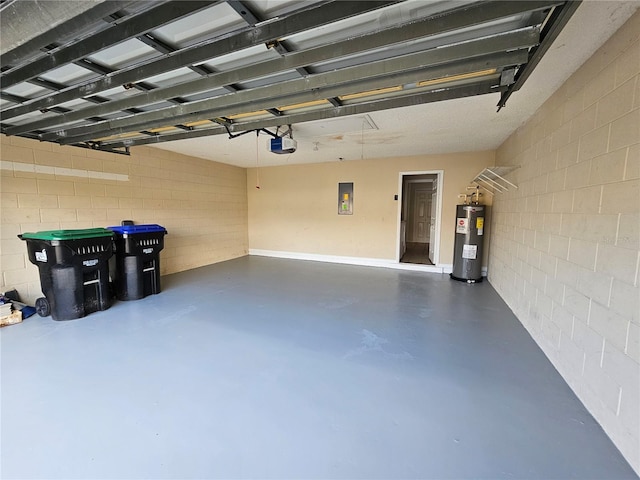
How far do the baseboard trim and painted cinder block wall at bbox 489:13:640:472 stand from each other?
2.85 metres

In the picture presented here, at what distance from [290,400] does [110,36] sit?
8.46ft

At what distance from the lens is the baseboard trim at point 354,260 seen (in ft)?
19.0

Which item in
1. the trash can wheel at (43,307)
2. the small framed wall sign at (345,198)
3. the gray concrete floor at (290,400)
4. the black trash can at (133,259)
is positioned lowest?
the gray concrete floor at (290,400)

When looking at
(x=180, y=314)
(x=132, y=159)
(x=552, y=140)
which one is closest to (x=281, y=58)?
(x=552, y=140)

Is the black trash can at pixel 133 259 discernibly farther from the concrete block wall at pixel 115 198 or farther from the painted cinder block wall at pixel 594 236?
the painted cinder block wall at pixel 594 236

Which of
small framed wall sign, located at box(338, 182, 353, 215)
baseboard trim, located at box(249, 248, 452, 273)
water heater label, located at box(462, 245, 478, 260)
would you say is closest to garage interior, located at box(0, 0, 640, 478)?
water heater label, located at box(462, 245, 478, 260)

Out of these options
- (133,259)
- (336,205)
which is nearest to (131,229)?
(133,259)

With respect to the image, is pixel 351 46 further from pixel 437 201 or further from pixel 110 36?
pixel 437 201

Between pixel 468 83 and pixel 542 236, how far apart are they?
1659 millimetres

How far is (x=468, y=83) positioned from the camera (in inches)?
88.8

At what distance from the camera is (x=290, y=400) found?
73.1 inches

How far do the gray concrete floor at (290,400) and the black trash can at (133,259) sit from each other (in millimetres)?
532

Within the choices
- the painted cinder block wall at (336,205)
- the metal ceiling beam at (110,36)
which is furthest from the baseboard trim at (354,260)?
the metal ceiling beam at (110,36)

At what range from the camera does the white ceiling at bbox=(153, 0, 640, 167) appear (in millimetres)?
1700
